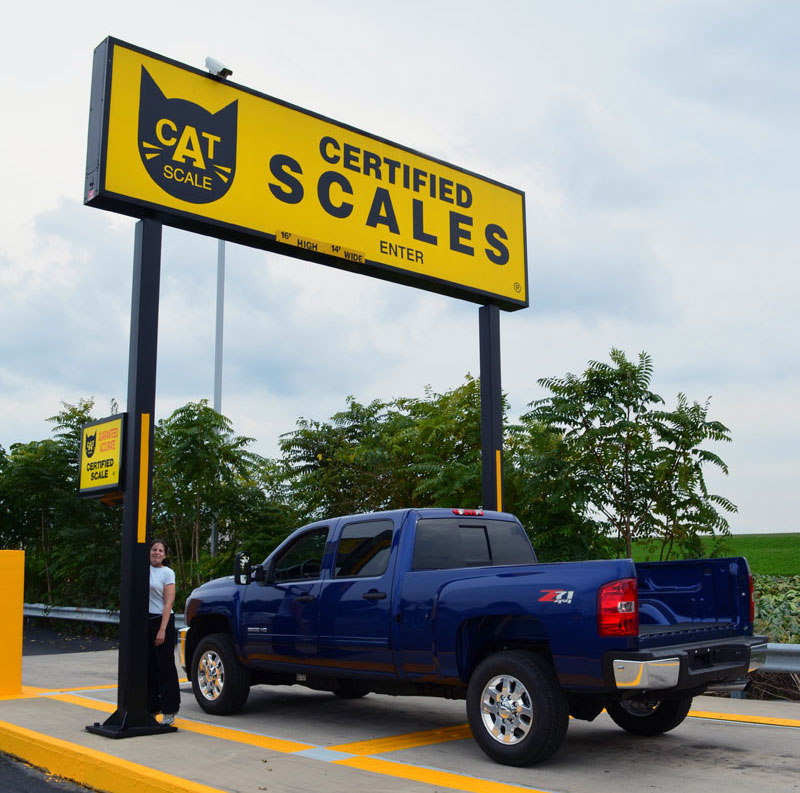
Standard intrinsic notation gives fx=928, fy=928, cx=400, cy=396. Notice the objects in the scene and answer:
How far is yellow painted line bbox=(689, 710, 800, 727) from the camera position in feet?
28.5

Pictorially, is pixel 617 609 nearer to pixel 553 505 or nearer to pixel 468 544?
pixel 468 544

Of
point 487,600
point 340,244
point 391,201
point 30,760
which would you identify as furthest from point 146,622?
point 391,201

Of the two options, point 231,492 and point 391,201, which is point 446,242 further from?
point 231,492

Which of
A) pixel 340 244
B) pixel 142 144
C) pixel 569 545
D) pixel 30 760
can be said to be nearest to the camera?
pixel 30 760

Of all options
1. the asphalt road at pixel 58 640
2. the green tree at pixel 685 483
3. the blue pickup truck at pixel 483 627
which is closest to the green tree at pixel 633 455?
the green tree at pixel 685 483

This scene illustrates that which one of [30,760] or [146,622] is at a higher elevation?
[146,622]

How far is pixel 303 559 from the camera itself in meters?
9.16

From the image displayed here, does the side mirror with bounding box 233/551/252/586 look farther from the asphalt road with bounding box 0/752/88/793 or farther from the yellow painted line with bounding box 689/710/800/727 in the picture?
the yellow painted line with bounding box 689/710/800/727

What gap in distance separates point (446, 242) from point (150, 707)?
671 centimetres

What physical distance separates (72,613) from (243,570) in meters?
12.2

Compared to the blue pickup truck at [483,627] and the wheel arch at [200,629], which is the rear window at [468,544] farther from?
the wheel arch at [200,629]

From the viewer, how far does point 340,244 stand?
10953 millimetres

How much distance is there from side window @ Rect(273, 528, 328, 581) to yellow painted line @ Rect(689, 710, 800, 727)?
4091 millimetres

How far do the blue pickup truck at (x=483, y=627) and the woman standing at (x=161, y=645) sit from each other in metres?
0.77
